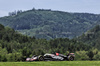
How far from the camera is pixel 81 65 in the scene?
27.0 metres

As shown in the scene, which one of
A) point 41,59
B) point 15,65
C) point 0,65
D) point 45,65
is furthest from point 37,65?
point 41,59

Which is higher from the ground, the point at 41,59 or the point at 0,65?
the point at 0,65

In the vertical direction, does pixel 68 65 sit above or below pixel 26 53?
above

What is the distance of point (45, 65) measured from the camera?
26297mm

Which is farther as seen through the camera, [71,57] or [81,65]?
[71,57]

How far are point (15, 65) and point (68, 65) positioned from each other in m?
7.41

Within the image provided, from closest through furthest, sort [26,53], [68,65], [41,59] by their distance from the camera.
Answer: [68,65] < [41,59] < [26,53]

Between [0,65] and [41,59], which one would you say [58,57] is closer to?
[41,59]

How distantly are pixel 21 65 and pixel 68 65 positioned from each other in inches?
260

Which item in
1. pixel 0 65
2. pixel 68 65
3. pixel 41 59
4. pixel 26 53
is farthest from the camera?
pixel 26 53

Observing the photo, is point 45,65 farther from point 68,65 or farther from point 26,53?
point 26,53

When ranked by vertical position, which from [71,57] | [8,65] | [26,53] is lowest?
[26,53]

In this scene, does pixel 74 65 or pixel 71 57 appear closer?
pixel 74 65

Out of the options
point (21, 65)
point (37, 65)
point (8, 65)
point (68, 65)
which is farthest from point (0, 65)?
point (68, 65)
